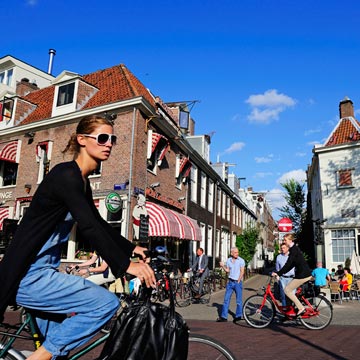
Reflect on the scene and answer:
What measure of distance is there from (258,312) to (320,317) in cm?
137

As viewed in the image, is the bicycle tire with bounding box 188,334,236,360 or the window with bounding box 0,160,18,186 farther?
the window with bounding box 0,160,18,186

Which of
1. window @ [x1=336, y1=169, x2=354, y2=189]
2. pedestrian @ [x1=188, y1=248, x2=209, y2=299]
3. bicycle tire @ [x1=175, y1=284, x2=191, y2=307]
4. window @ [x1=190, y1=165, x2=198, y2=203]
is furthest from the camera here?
window @ [x1=336, y1=169, x2=354, y2=189]

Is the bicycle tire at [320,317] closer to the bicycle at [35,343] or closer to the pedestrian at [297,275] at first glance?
the pedestrian at [297,275]

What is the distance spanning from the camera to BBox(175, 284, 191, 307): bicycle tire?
1258cm

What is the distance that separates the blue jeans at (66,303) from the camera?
196 cm

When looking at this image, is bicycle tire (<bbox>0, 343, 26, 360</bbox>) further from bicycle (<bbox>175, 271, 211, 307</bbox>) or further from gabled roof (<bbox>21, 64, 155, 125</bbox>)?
gabled roof (<bbox>21, 64, 155, 125</bbox>)

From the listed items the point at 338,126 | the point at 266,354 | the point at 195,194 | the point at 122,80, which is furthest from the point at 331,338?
the point at 338,126

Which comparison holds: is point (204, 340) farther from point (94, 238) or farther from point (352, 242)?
point (352, 242)

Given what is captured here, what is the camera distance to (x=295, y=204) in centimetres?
3066

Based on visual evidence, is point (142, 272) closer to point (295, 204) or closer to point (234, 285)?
point (234, 285)

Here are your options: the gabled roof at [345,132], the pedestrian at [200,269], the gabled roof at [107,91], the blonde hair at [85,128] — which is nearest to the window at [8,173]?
the gabled roof at [107,91]

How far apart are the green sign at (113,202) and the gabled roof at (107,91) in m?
4.20

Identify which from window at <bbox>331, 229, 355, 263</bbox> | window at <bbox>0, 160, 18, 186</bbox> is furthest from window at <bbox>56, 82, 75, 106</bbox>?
window at <bbox>331, 229, 355, 263</bbox>

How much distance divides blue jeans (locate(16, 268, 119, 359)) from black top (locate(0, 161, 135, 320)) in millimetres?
85
